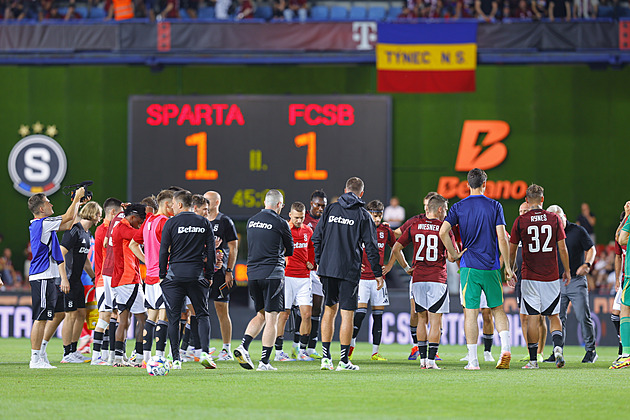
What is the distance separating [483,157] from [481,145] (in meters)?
0.30

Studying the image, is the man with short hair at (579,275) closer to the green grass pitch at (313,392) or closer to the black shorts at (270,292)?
the green grass pitch at (313,392)

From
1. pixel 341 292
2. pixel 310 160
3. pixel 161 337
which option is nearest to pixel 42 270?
pixel 161 337

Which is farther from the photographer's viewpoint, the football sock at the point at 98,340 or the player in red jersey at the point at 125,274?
the football sock at the point at 98,340

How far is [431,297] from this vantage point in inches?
449

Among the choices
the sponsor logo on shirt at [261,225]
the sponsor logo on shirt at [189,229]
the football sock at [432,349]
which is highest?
the sponsor logo on shirt at [261,225]

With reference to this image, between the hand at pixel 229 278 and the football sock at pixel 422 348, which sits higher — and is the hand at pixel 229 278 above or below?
above

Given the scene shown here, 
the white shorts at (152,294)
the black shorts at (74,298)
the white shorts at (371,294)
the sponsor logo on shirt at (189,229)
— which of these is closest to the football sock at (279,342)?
the white shorts at (371,294)

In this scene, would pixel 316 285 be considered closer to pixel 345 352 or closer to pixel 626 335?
pixel 345 352

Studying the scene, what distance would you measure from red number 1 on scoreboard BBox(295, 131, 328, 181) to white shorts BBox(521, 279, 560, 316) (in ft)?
31.3

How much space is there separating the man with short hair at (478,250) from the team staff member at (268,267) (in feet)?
6.20

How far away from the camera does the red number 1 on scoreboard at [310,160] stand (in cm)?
2012

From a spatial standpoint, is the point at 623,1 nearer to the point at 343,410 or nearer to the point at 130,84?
the point at 130,84

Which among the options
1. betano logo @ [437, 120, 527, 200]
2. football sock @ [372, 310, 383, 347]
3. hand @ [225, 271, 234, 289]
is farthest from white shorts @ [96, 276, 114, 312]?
betano logo @ [437, 120, 527, 200]

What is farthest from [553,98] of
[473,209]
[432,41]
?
[473,209]
